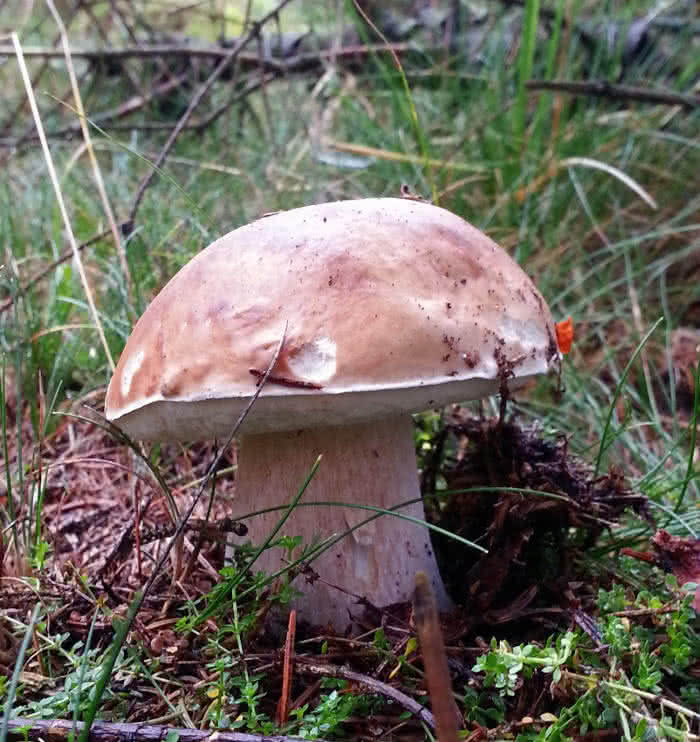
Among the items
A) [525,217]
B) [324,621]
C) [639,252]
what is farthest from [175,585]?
[639,252]

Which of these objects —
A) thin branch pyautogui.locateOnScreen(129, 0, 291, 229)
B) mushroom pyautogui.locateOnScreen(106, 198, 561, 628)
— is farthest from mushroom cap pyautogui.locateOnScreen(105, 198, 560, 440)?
thin branch pyautogui.locateOnScreen(129, 0, 291, 229)

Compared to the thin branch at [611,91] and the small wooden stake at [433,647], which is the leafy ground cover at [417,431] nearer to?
the thin branch at [611,91]

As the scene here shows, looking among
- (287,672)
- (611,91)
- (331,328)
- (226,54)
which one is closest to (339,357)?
(331,328)

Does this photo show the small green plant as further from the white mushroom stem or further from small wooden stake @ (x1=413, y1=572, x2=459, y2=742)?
small wooden stake @ (x1=413, y1=572, x2=459, y2=742)

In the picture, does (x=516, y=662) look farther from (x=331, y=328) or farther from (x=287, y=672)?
(x=331, y=328)

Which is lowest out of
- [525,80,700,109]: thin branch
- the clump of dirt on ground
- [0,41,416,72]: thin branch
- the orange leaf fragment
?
the clump of dirt on ground

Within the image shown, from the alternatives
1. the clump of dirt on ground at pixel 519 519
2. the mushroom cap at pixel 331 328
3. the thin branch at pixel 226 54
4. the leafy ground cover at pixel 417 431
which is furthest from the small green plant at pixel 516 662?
the thin branch at pixel 226 54

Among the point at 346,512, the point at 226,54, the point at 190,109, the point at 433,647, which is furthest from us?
the point at 226,54
